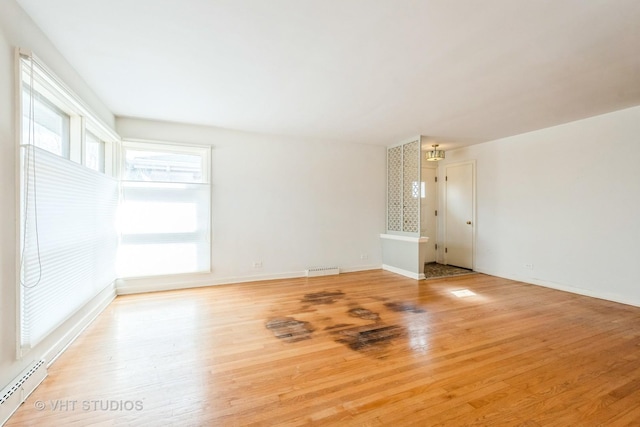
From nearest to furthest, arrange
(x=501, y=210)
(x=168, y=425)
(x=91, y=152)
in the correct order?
(x=168, y=425) < (x=91, y=152) < (x=501, y=210)

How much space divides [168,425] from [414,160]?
4.97m

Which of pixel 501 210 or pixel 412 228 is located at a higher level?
pixel 501 210

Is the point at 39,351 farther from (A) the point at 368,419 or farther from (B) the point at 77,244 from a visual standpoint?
(A) the point at 368,419

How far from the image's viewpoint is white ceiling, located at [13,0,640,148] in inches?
73.4

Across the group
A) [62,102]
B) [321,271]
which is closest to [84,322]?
[62,102]

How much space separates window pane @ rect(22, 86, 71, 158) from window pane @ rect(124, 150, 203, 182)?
4.45 feet

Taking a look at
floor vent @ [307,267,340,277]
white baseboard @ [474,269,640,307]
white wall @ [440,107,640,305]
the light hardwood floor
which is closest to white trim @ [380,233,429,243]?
floor vent @ [307,267,340,277]

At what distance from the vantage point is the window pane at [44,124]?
2029 mm

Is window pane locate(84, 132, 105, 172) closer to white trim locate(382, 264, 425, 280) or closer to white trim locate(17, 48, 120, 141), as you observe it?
white trim locate(17, 48, 120, 141)

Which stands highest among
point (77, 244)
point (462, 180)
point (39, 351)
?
point (462, 180)

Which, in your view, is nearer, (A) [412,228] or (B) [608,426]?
(B) [608,426]

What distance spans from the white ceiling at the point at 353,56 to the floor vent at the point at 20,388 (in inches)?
98.8

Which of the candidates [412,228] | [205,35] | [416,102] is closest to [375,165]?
[412,228]

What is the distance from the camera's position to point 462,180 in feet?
19.2
